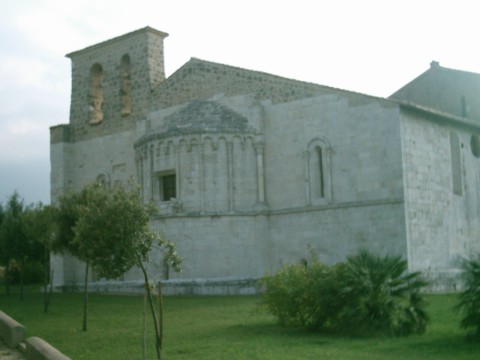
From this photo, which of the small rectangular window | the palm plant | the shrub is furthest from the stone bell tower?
the shrub

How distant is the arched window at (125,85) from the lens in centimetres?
3184

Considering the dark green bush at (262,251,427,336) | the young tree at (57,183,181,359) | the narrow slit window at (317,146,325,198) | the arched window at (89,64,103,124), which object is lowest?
the dark green bush at (262,251,427,336)

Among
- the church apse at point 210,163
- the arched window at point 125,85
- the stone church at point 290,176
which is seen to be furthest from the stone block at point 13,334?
the arched window at point 125,85

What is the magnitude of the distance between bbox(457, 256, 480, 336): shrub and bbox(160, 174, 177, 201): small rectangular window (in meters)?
16.3

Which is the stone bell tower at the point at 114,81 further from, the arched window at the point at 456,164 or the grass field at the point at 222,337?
the arched window at the point at 456,164

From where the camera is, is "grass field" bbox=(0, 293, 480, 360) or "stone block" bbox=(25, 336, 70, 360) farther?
"grass field" bbox=(0, 293, 480, 360)

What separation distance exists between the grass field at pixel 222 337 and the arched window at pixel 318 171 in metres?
5.43

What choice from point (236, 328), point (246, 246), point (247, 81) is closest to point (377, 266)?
point (236, 328)

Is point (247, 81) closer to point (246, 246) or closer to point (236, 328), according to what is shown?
point (246, 246)

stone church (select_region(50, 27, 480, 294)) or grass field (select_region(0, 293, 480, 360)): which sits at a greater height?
stone church (select_region(50, 27, 480, 294))

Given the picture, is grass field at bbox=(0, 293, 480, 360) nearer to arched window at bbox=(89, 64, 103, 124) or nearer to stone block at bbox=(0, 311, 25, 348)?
stone block at bbox=(0, 311, 25, 348)

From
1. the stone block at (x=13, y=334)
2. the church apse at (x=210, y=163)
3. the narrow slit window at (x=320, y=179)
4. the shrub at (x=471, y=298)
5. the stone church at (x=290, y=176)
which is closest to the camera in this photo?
the shrub at (x=471, y=298)

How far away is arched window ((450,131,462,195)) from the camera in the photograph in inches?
1045

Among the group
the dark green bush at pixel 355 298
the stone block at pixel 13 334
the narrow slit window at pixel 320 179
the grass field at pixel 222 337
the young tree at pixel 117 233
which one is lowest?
the grass field at pixel 222 337
